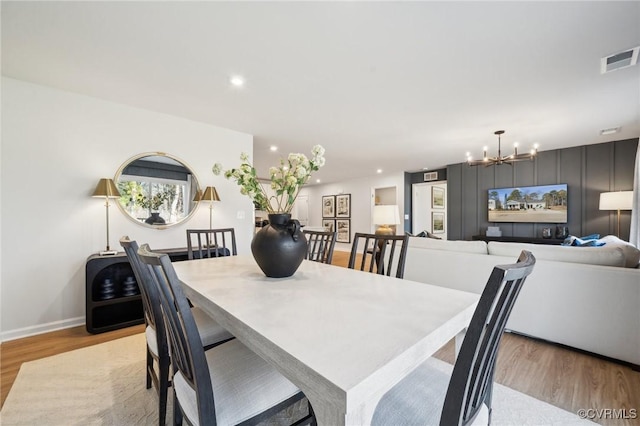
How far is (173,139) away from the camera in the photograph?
328cm

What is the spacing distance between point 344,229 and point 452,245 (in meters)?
5.84

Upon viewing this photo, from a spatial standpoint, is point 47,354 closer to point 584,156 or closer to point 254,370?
point 254,370

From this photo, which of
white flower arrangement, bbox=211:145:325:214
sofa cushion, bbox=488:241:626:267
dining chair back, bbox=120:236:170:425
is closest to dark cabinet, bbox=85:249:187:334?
dining chair back, bbox=120:236:170:425

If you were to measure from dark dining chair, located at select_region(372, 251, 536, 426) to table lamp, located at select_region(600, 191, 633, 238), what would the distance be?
496 centimetres

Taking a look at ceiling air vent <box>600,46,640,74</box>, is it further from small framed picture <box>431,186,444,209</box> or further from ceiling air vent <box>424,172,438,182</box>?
small framed picture <box>431,186,444,209</box>

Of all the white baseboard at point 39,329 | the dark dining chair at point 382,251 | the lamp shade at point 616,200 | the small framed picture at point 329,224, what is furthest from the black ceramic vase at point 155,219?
the lamp shade at point 616,200

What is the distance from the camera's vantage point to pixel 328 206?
9141 mm

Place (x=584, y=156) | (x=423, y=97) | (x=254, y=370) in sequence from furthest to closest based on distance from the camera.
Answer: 1. (x=584, y=156)
2. (x=423, y=97)
3. (x=254, y=370)

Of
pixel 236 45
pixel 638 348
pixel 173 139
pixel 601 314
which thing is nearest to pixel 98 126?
pixel 173 139

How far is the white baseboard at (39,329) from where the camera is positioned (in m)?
2.38

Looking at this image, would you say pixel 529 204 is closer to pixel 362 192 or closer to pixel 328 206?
pixel 362 192

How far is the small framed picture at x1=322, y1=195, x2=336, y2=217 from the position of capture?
8.97 metres

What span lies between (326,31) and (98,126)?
8.63 feet

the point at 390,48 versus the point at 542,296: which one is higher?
the point at 390,48
